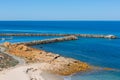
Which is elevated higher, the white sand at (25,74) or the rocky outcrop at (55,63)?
the white sand at (25,74)

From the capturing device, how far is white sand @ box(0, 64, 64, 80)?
3636 cm

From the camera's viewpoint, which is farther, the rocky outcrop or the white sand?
the rocky outcrop

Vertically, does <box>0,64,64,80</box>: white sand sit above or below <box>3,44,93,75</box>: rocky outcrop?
above

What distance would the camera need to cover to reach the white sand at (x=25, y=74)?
36356 mm

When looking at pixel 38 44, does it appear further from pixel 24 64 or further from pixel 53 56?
pixel 24 64

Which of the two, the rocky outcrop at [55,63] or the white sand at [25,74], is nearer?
the white sand at [25,74]

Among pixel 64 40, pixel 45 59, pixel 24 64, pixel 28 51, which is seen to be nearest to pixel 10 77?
pixel 24 64

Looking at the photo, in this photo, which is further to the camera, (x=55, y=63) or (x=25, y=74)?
(x=55, y=63)

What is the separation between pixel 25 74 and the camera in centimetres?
3844

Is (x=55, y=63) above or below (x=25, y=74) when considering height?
below

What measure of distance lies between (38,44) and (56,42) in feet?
30.1

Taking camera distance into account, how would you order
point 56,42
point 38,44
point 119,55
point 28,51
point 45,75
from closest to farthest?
point 45,75 → point 28,51 → point 119,55 → point 38,44 → point 56,42

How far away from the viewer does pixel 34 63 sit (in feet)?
154

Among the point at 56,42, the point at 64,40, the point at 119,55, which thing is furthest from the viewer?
the point at 64,40
